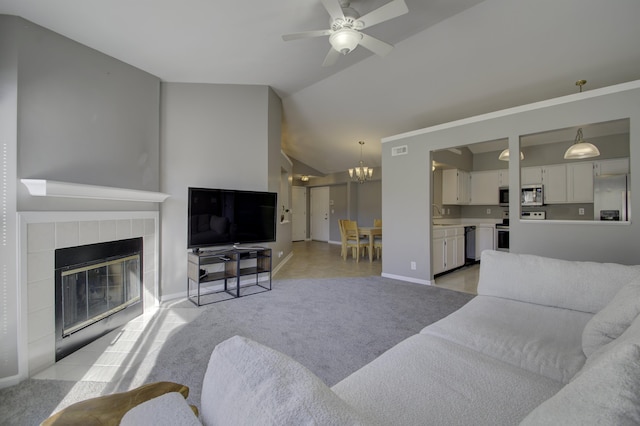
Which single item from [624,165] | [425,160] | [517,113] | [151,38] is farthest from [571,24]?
[151,38]

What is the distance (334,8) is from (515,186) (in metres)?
2.82

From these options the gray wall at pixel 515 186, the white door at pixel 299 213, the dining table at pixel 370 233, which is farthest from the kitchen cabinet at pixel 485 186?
the white door at pixel 299 213

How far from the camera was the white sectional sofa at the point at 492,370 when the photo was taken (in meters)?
0.53

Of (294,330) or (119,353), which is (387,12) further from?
(119,353)

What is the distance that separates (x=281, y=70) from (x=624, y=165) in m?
5.63

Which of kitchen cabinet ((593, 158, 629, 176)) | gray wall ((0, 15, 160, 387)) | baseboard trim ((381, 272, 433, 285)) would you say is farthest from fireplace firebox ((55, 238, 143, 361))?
kitchen cabinet ((593, 158, 629, 176))

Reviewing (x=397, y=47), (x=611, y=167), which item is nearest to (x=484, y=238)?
(x=611, y=167)

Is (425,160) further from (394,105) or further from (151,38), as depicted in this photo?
(151,38)

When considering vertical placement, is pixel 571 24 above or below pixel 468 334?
above

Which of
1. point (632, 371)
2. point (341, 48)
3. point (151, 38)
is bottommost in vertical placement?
point (632, 371)

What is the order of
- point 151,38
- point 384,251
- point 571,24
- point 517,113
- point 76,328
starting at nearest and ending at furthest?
point 76,328 → point 151,38 → point 571,24 → point 517,113 → point 384,251

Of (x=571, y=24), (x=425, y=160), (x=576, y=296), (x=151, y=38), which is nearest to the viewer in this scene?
(x=576, y=296)

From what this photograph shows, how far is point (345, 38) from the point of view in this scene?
2393mm

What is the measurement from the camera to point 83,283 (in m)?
2.45
